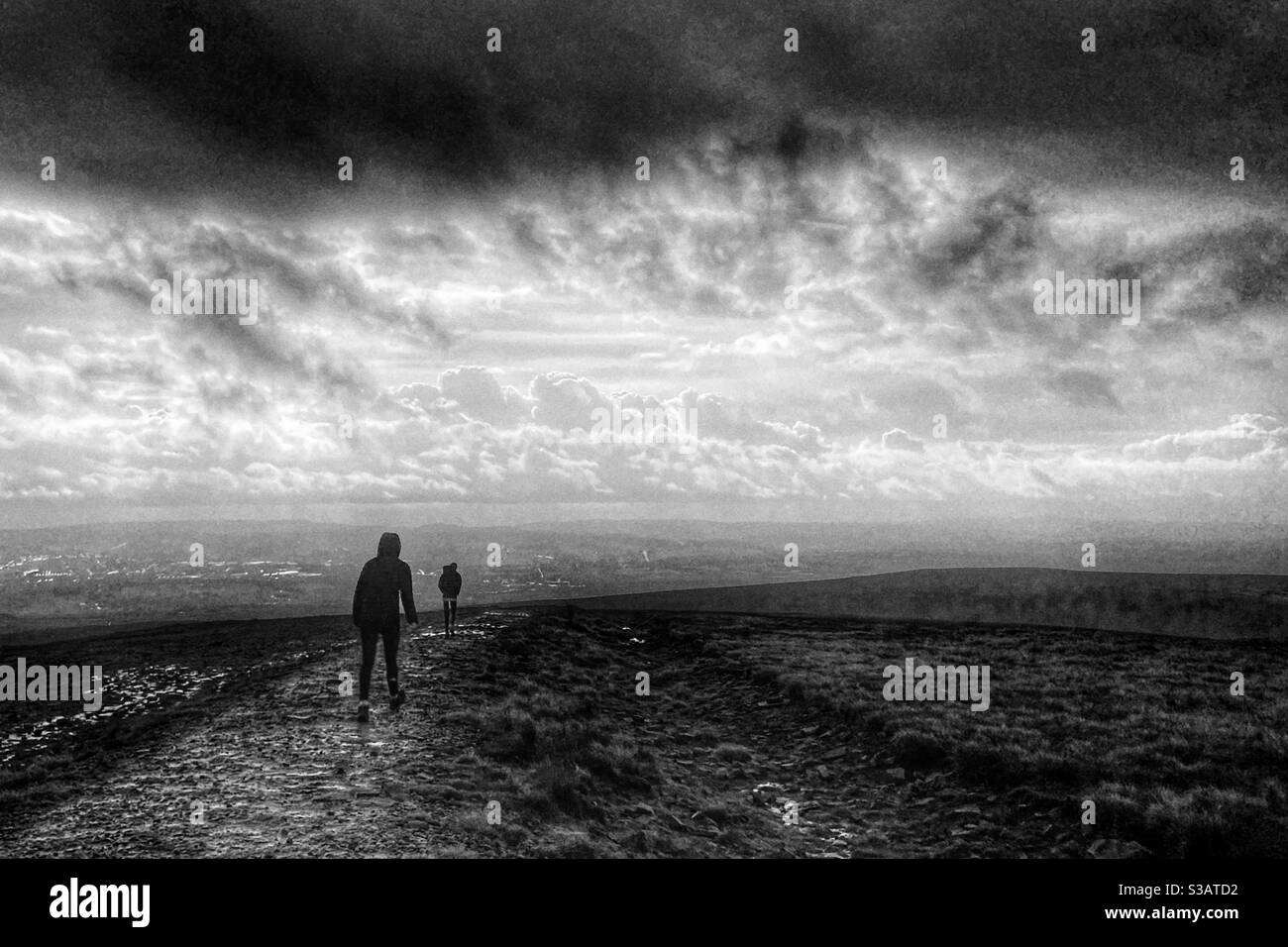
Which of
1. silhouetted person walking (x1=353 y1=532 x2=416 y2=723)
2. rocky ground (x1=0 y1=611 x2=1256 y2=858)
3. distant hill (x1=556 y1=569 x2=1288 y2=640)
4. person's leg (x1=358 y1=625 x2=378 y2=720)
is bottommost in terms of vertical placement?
distant hill (x1=556 y1=569 x2=1288 y2=640)

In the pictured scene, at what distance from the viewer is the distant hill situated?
148ft

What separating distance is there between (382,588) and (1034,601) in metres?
55.4

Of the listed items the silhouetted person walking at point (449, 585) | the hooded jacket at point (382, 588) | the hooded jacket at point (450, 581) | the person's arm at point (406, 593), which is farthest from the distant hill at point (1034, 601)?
the hooded jacket at point (382, 588)

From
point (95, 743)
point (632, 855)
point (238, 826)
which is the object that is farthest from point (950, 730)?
point (95, 743)

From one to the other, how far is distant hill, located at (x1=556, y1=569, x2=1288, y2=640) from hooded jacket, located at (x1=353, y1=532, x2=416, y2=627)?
29116mm

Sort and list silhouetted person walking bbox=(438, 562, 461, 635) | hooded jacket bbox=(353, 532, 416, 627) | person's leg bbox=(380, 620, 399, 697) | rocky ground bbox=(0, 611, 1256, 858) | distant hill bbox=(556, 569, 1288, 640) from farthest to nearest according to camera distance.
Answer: distant hill bbox=(556, 569, 1288, 640), silhouetted person walking bbox=(438, 562, 461, 635), person's leg bbox=(380, 620, 399, 697), hooded jacket bbox=(353, 532, 416, 627), rocky ground bbox=(0, 611, 1256, 858)

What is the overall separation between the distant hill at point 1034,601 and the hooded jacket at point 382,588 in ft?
95.5

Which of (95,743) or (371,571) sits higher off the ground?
(371,571)

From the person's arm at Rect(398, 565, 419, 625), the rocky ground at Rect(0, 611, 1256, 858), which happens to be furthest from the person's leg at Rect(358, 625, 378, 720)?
the person's arm at Rect(398, 565, 419, 625)

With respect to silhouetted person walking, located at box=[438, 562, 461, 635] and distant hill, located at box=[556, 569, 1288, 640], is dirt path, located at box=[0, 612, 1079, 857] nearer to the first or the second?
silhouetted person walking, located at box=[438, 562, 461, 635]

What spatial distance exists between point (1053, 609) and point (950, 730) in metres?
38.9

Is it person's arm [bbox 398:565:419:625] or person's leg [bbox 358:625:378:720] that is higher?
person's arm [bbox 398:565:419:625]

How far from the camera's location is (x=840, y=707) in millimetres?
20984
